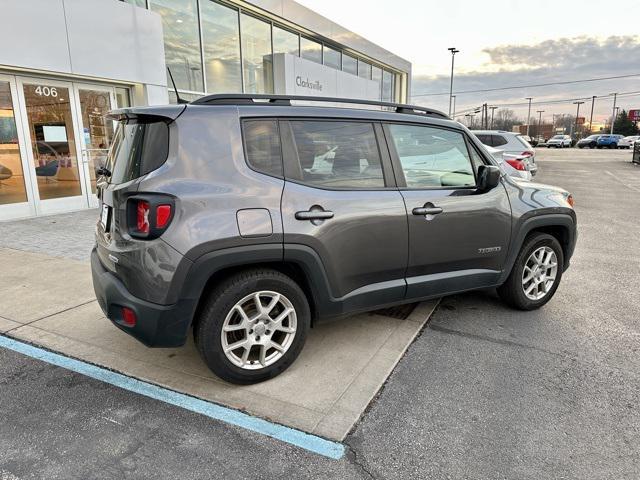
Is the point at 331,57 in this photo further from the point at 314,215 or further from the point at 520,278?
the point at 314,215

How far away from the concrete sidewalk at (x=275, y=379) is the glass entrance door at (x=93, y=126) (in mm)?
5321

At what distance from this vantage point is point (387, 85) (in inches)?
971

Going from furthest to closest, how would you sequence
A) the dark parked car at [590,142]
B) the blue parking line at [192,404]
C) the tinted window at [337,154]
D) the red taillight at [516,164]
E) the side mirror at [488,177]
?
the dark parked car at [590,142] → the red taillight at [516,164] → the side mirror at [488,177] → the tinted window at [337,154] → the blue parking line at [192,404]

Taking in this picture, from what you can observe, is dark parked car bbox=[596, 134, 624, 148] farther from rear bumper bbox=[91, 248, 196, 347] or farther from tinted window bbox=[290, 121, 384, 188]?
rear bumper bbox=[91, 248, 196, 347]

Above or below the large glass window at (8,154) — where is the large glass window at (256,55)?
above

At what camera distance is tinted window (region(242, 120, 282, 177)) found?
297 centimetres

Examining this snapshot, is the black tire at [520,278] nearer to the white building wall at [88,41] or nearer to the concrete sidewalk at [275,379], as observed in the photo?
the concrete sidewalk at [275,379]

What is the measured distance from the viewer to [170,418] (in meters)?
2.76

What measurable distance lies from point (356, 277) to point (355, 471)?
1.35 m

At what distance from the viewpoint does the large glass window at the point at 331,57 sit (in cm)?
1808

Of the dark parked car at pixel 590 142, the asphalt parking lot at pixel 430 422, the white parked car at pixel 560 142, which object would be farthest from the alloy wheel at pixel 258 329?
the white parked car at pixel 560 142

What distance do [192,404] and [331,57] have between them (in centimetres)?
1784

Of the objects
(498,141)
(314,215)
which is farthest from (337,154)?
(498,141)

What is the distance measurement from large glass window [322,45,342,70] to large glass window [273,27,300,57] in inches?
82.6
